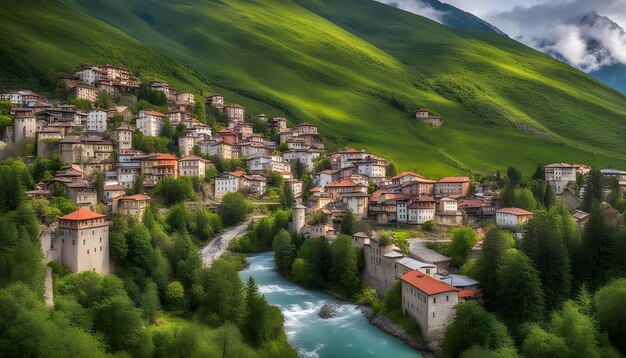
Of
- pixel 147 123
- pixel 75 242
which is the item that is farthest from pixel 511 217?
pixel 147 123

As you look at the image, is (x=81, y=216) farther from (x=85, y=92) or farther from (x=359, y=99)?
(x=359, y=99)

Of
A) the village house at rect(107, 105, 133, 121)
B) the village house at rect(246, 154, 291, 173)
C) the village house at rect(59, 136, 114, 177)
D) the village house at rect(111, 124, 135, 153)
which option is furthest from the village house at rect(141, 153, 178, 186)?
the village house at rect(246, 154, 291, 173)

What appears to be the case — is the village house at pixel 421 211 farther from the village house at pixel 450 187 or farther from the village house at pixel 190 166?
the village house at pixel 190 166

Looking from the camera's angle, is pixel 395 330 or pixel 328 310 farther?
pixel 328 310

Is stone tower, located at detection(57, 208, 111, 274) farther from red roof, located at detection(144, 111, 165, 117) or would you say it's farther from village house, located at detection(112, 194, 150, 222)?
red roof, located at detection(144, 111, 165, 117)

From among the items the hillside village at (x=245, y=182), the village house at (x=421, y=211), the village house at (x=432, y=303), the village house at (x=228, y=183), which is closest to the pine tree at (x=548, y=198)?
the hillside village at (x=245, y=182)
